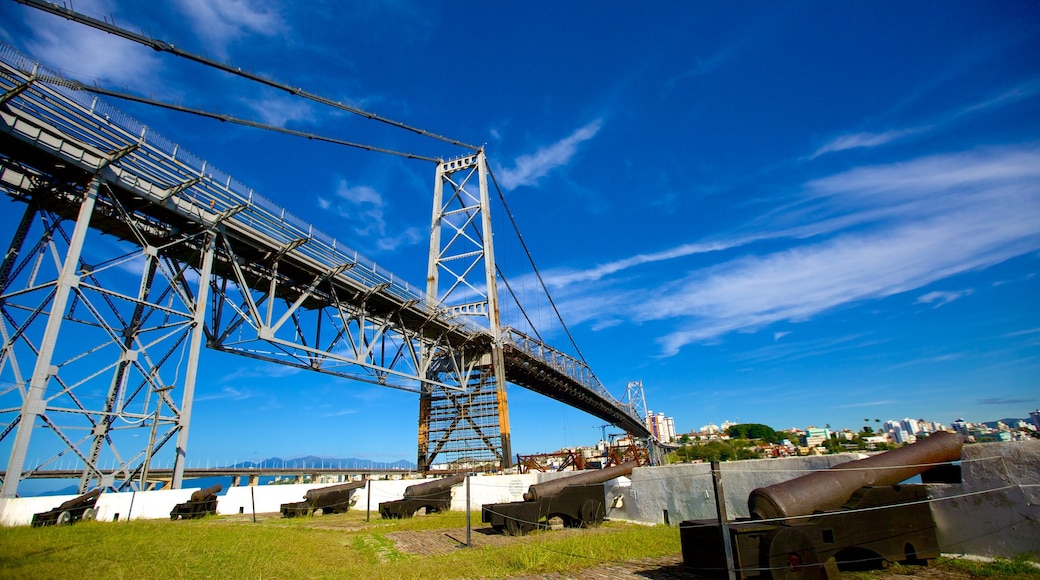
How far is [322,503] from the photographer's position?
14.5 m

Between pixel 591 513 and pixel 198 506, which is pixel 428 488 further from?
A: pixel 591 513

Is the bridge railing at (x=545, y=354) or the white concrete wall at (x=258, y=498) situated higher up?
the bridge railing at (x=545, y=354)

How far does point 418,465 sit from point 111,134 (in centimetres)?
2033

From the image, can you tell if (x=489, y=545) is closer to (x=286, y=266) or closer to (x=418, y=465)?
(x=286, y=266)

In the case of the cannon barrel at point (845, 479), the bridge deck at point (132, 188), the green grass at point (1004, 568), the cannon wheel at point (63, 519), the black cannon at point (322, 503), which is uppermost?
the bridge deck at point (132, 188)

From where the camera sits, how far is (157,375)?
1245 centimetres

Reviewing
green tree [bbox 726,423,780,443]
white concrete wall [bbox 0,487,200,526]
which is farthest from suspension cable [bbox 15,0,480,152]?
green tree [bbox 726,423,780,443]

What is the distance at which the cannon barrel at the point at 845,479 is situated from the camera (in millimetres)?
4496

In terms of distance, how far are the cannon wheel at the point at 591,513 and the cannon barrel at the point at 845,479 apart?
5.32 m

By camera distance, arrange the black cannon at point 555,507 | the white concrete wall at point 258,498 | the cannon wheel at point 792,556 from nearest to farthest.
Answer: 1. the cannon wheel at point 792,556
2. the black cannon at point 555,507
3. the white concrete wall at point 258,498

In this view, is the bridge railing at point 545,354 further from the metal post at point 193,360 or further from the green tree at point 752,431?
the green tree at point 752,431

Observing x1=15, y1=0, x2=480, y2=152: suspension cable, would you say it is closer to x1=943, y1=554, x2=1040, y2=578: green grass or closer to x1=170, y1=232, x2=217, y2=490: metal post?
x1=170, y1=232, x2=217, y2=490: metal post

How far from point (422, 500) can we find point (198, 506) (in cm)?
613

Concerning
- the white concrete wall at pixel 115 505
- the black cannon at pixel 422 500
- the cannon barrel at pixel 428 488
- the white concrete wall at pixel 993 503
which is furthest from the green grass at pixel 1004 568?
the white concrete wall at pixel 115 505
